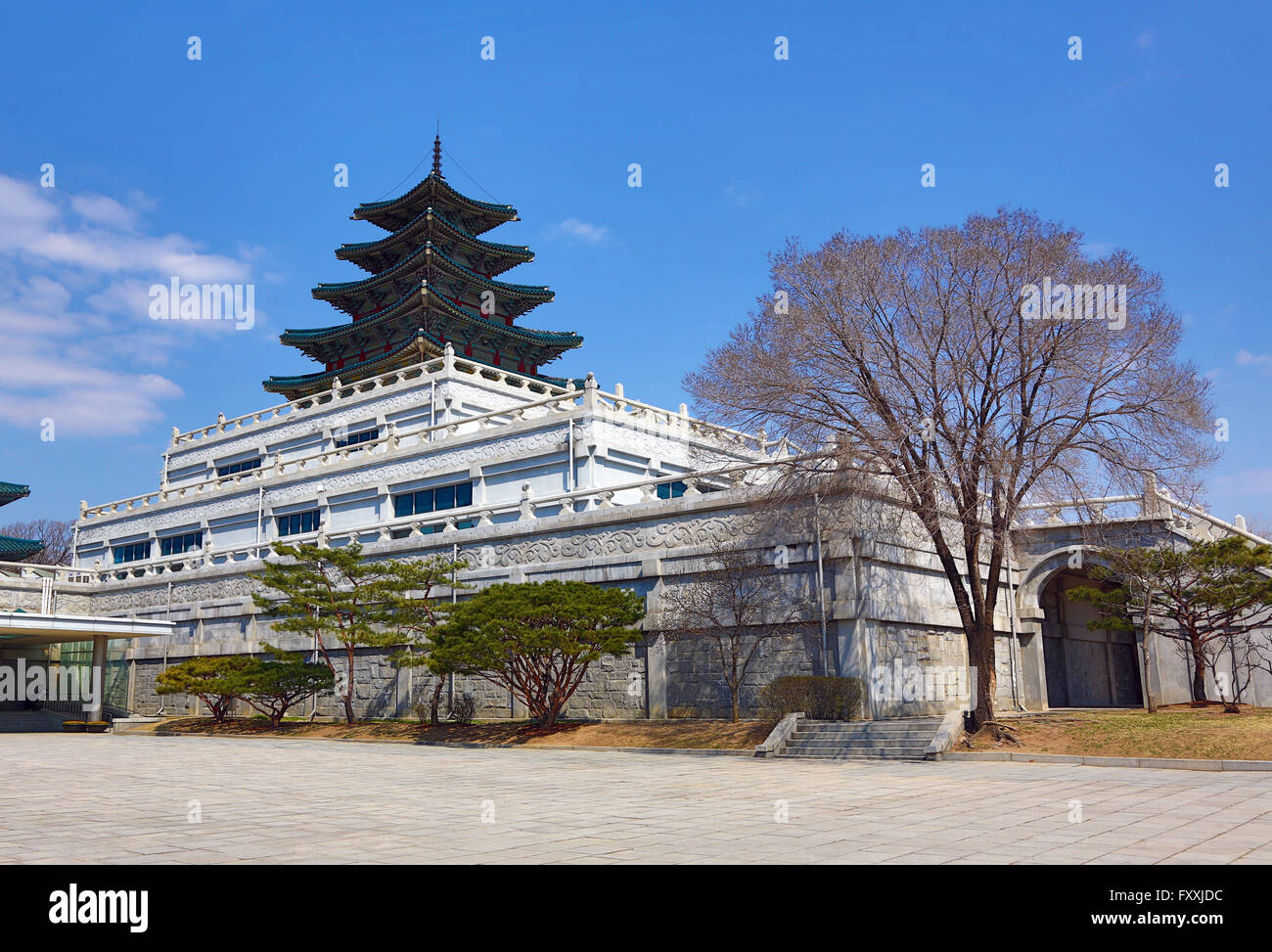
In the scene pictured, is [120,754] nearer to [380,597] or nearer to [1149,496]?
[380,597]

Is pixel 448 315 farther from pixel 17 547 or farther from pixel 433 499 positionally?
pixel 17 547

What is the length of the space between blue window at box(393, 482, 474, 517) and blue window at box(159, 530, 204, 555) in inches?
540

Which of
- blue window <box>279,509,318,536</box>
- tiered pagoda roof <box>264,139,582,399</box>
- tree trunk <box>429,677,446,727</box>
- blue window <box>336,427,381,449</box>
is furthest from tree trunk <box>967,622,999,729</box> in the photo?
tiered pagoda roof <box>264,139,582,399</box>

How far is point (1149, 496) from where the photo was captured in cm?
1964

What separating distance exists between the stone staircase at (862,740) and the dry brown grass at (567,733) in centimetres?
95

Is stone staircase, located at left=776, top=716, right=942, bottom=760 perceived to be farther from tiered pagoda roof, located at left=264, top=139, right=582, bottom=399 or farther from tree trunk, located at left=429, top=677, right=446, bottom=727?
tiered pagoda roof, located at left=264, top=139, right=582, bottom=399

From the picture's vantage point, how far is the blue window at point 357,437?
42906mm

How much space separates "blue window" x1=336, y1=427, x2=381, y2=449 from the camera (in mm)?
42906

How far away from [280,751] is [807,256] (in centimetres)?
1506

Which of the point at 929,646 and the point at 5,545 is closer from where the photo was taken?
the point at 929,646

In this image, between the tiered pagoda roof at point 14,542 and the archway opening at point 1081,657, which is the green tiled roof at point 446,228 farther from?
the archway opening at point 1081,657

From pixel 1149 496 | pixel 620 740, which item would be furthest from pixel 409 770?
pixel 1149 496

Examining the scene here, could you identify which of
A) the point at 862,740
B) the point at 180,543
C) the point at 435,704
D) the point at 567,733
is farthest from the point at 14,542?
the point at 862,740

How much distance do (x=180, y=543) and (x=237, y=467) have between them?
16.6ft
